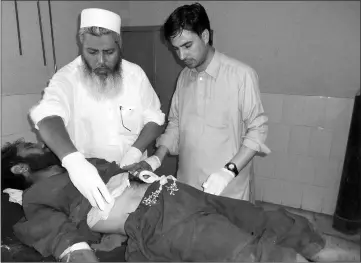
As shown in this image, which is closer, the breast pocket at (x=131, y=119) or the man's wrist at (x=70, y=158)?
the man's wrist at (x=70, y=158)

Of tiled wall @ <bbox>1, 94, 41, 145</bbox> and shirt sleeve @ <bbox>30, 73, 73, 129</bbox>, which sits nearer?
shirt sleeve @ <bbox>30, 73, 73, 129</bbox>

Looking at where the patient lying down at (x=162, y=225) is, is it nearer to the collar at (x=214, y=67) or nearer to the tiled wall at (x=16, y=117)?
the collar at (x=214, y=67)

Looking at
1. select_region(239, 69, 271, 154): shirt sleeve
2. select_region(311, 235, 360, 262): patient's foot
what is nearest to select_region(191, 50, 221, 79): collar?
select_region(239, 69, 271, 154): shirt sleeve

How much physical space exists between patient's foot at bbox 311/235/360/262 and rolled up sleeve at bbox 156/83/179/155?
36.2 inches

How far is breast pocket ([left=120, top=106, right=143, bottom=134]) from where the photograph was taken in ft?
5.03

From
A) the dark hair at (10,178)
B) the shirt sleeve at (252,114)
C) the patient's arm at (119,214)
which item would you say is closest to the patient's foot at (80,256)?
the patient's arm at (119,214)

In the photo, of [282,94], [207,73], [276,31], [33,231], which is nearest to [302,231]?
[207,73]

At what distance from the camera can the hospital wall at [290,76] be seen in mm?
2260

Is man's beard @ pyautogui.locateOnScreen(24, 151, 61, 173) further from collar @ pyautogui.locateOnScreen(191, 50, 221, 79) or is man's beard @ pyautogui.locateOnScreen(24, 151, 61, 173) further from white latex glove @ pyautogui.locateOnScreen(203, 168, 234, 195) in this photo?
collar @ pyautogui.locateOnScreen(191, 50, 221, 79)

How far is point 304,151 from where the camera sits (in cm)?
269

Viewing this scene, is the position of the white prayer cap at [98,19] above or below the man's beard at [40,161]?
above

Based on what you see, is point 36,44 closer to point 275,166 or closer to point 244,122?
point 244,122

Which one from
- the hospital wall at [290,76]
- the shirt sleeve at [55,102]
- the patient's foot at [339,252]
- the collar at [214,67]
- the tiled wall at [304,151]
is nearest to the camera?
the patient's foot at [339,252]

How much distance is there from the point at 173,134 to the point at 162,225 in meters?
0.70
